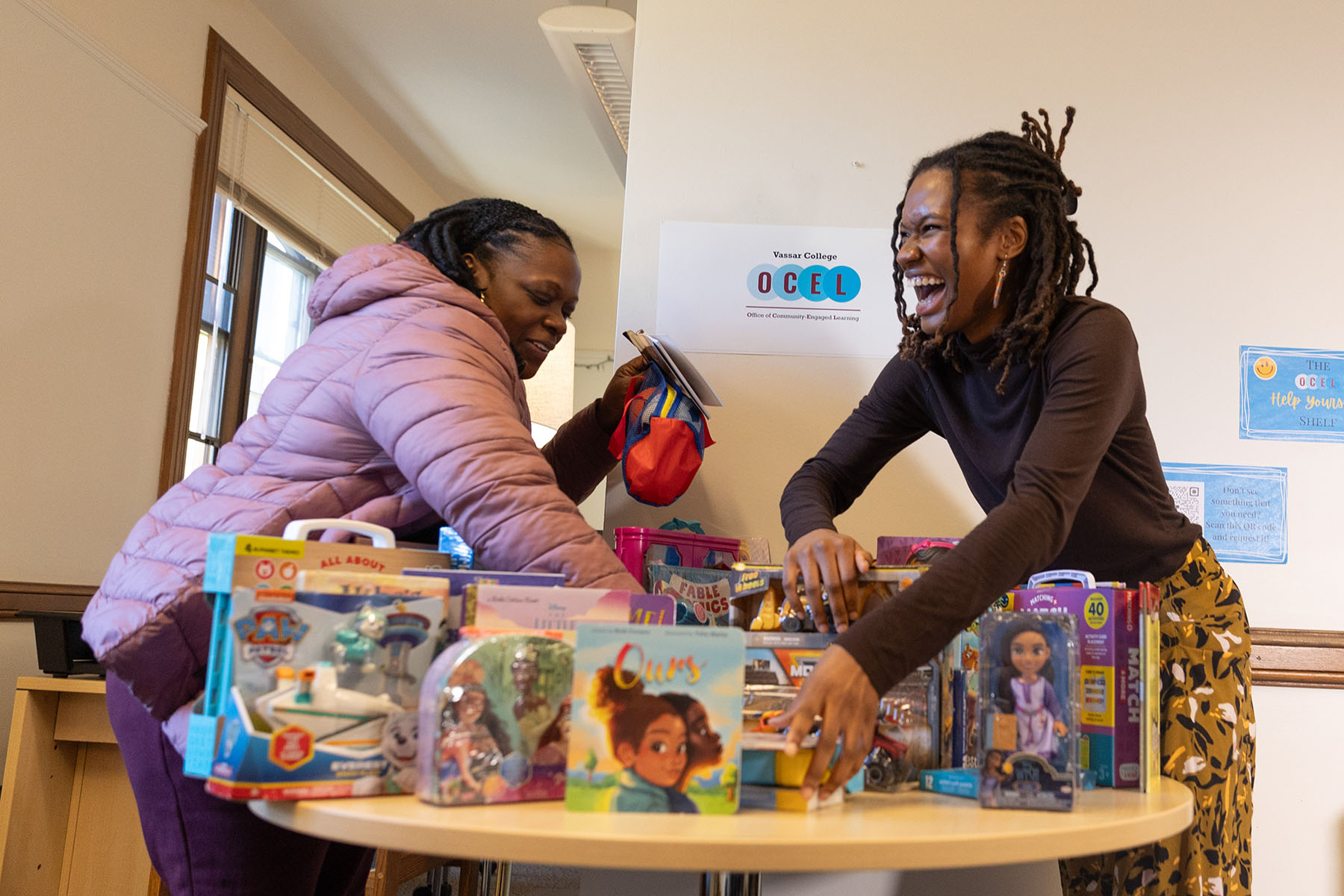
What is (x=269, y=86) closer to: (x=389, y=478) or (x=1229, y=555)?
(x=389, y=478)

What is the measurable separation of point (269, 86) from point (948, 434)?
13.8 ft

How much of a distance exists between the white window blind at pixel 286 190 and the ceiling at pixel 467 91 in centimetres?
48

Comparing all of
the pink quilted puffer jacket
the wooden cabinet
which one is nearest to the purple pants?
the pink quilted puffer jacket

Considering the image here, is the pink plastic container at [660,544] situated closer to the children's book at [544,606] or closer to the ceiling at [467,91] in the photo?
the children's book at [544,606]

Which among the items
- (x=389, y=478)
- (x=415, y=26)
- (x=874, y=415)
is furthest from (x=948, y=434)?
(x=415, y=26)

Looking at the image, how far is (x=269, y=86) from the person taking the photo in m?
4.96

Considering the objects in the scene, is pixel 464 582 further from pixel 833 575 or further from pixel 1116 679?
pixel 1116 679

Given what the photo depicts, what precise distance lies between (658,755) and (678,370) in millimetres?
1270

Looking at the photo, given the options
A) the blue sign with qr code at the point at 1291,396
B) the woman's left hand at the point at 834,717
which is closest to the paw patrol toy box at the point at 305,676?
the woman's left hand at the point at 834,717

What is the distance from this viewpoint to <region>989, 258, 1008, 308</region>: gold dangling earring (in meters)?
1.69

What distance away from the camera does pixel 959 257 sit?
1.70 meters

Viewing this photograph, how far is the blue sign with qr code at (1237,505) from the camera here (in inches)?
97.8

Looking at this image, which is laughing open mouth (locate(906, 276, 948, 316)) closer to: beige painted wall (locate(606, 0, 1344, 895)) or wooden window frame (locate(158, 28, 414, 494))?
beige painted wall (locate(606, 0, 1344, 895))

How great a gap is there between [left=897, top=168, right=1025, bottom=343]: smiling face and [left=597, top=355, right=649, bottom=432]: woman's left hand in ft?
2.52
